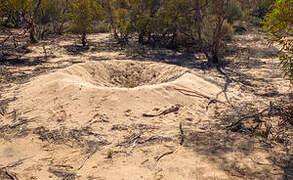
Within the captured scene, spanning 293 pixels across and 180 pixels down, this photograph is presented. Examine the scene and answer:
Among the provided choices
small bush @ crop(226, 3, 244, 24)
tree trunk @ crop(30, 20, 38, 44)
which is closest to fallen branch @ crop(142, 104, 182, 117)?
tree trunk @ crop(30, 20, 38, 44)

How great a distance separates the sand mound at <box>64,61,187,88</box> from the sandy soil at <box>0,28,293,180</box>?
25mm

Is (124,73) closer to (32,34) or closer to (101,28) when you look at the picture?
(32,34)

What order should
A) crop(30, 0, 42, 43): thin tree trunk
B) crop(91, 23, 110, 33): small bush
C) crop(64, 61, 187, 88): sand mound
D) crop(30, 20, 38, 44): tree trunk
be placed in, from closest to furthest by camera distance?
crop(64, 61, 187, 88): sand mound, crop(30, 0, 42, 43): thin tree trunk, crop(30, 20, 38, 44): tree trunk, crop(91, 23, 110, 33): small bush

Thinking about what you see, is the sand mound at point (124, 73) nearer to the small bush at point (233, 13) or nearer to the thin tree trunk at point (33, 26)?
the thin tree trunk at point (33, 26)

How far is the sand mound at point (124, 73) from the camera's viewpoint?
601cm

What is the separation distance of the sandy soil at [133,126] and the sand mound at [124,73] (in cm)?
3

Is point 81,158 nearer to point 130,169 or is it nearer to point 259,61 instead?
point 130,169

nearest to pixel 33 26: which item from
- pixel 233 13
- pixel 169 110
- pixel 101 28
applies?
pixel 101 28

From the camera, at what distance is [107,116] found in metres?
4.34

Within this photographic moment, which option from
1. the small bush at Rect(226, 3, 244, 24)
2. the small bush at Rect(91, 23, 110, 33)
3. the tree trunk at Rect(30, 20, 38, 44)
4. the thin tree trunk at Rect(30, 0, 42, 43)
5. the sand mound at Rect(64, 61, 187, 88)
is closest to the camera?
the sand mound at Rect(64, 61, 187, 88)

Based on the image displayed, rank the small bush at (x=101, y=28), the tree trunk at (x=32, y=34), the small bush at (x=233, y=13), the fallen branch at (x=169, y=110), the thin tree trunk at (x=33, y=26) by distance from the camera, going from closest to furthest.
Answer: the fallen branch at (x=169, y=110), the thin tree trunk at (x=33, y=26), the tree trunk at (x=32, y=34), the small bush at (x=101, y=28), the small bush at (x=233, y=13)

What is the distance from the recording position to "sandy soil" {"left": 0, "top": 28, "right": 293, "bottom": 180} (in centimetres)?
311

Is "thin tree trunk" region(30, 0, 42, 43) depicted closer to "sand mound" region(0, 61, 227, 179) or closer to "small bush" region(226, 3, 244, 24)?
"sand mound" region(0, 61, 227, 179)

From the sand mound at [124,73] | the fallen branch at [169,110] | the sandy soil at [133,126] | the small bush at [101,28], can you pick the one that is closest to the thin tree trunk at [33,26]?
the sandy soil at [133,126]
